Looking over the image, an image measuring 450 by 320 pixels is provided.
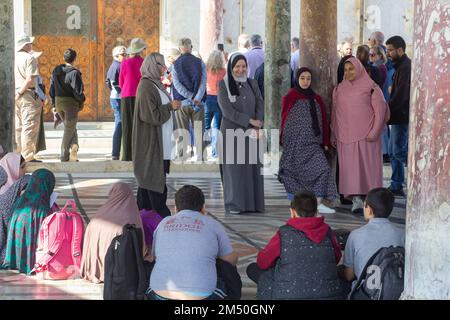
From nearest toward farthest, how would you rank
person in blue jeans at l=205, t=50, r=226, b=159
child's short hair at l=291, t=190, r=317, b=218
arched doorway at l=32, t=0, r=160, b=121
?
child's short hair at l=291, t=190, r=317, b=218 → person in blue jeans at l=205, t=50, r=226, b=159 → arched doorway at l=32, t=0, r=160, b=121

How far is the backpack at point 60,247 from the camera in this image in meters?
7.31

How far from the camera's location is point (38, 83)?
13594 mm

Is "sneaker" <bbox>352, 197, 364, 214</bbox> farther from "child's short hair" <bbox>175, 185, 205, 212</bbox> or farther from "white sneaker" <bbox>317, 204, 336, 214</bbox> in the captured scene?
"child's short hair" <bbox>175, 185, 205, 212</bbox>

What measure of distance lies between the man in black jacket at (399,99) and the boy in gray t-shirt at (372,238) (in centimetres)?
445

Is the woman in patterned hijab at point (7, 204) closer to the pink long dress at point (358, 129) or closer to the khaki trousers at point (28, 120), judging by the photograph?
the pink long dress at point (358, 129)

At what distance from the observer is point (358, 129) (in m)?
9.85

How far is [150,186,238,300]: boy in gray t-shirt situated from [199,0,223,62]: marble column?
10643 millimetres

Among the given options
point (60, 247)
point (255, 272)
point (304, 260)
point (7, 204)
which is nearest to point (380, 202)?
point (304, 260)

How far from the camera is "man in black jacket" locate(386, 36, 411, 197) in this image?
10664mm

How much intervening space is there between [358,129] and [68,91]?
4490 mm

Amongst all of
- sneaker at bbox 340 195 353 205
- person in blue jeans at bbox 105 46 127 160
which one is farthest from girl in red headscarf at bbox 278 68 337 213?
person in blue jeans at bbox 105 46 127 160

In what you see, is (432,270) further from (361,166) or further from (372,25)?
(372,25)

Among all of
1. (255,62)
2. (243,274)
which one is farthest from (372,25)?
(243,274)

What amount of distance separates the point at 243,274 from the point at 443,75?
7.87ft
